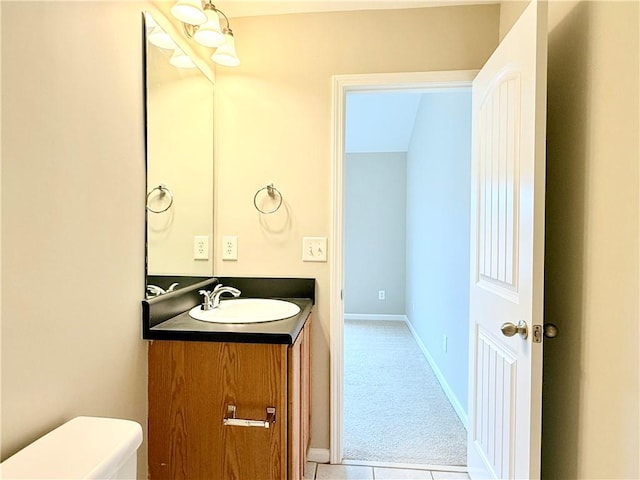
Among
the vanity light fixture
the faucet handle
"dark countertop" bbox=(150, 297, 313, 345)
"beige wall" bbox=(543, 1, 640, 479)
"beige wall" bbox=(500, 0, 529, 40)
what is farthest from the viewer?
the faucet handle

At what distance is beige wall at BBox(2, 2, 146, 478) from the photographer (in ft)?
3.05

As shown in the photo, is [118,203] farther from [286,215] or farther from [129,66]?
[286,215]

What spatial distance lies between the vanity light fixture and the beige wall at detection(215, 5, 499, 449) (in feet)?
0.71

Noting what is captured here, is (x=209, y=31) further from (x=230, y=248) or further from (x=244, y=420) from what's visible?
(x=244, y=420)

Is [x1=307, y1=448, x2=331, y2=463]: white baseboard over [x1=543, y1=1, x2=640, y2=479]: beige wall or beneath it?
beneath

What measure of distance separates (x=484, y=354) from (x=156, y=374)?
53.3 inches

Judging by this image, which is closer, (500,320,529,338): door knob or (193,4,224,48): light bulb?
(500,320,529,338): door knob

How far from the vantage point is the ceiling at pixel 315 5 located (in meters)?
2.01

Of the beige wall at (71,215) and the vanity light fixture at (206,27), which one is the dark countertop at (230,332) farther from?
the vanity light fixture at (206,27)

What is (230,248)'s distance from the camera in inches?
85.7

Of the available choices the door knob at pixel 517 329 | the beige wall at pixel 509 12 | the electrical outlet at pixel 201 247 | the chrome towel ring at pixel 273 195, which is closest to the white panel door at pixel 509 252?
the door knob at pixel 517 329

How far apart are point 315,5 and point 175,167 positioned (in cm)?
107

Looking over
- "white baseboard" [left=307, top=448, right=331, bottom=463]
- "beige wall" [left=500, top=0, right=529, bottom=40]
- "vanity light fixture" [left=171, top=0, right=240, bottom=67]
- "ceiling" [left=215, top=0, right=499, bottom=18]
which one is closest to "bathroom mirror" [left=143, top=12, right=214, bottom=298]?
"vanity light fixture" [left=171, top=0, right=240, bottom=67]

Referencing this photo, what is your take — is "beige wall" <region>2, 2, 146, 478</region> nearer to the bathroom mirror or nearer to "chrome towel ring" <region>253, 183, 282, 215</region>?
the bathroom mirror
